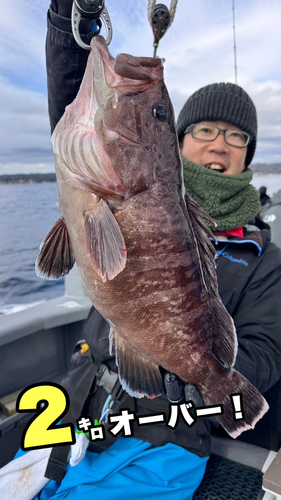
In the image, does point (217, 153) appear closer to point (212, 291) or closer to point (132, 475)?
point (212, 291)

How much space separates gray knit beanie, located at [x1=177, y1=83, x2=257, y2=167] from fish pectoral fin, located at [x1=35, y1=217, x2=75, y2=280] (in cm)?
161

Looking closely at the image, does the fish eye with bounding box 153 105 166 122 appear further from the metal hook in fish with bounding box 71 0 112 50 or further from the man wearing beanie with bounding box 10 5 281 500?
the man wearing beanie with bounding box 10 5 281 500

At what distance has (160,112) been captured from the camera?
1.26 meters

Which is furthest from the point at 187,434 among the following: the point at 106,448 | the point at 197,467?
the point at 106,448

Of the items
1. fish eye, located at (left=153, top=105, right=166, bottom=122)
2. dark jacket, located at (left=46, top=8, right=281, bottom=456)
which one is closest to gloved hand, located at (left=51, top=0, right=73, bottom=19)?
dark jacket, located at (left=46, top=8, right=281, bottom=456)

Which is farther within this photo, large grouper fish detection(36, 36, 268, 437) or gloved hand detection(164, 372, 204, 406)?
gloved hand detection(164, 372, 204, 406)

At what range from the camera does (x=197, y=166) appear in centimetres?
230

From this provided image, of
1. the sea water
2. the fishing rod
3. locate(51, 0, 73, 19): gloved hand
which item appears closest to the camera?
the fishing rod

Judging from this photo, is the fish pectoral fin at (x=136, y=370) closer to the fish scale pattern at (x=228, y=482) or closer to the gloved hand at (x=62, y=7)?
the fish scale pattern at (x=228, y=482)

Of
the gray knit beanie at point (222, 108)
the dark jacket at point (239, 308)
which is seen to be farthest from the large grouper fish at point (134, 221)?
the gray knit beanie at point (222, 108)

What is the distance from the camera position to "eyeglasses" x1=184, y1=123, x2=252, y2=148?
243 cm

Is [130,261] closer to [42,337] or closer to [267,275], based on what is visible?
[267,275]

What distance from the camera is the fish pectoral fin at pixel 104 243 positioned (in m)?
1.17

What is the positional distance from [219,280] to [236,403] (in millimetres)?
909
